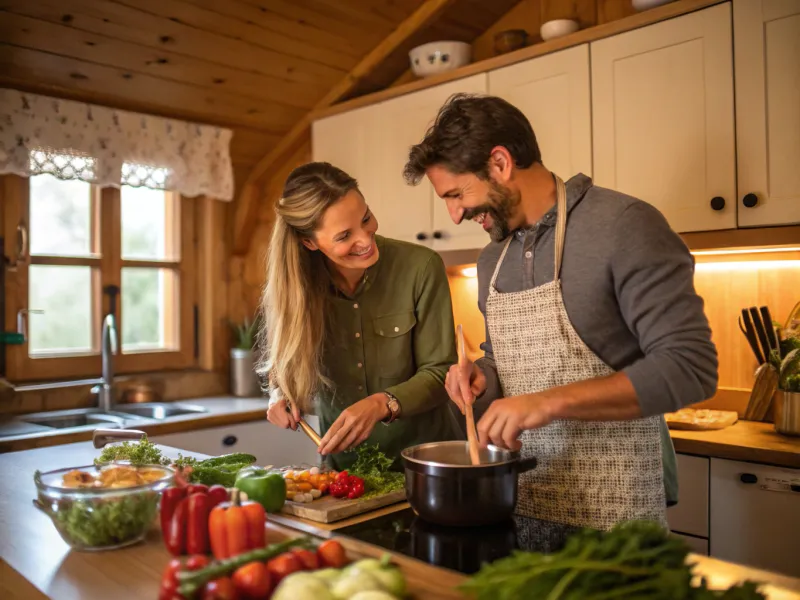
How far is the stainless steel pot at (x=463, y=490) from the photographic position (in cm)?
119

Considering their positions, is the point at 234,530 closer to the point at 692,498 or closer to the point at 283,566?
the point at 283,566

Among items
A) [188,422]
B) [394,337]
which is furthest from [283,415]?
[188,422]

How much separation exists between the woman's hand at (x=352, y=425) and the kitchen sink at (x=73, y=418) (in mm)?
Result: 1579

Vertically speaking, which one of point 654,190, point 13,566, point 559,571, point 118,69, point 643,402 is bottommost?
point 13,566

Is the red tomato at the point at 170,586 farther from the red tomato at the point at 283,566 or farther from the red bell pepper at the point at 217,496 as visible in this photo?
the red bell pepper at the point at 217,496

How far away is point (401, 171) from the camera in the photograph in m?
3.16

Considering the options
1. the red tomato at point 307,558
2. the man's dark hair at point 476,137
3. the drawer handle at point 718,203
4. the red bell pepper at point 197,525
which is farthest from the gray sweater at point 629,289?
the drawer handle at point 718,203

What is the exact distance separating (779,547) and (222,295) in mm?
2714

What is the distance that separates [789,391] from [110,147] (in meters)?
2.78

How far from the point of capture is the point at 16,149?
284cm

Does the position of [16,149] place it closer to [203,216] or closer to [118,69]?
[118,69]

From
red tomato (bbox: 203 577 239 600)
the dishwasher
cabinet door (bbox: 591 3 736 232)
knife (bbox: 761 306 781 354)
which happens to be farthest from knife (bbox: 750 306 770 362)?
red tomato (bbox: 203 577 239 600)

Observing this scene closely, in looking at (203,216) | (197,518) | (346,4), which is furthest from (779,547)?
(203,216)

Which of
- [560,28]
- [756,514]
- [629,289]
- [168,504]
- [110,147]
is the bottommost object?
[756,514]
